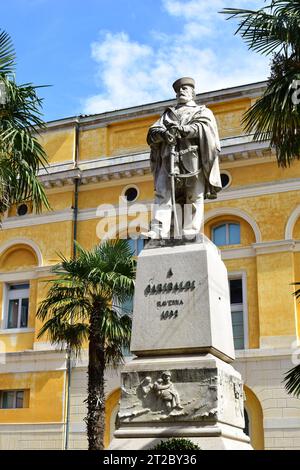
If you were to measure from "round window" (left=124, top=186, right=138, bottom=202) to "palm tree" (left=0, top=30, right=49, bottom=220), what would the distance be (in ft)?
40.3

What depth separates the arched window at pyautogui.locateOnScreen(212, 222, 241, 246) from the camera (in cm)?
2556

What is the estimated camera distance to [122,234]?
2684 cm

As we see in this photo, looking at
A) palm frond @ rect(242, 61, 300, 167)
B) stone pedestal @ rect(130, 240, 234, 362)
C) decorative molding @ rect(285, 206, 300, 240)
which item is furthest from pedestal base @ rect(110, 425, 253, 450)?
decorative molding @ rect(285, 206, 300, 240)

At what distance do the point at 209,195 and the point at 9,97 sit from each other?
22.6 ft

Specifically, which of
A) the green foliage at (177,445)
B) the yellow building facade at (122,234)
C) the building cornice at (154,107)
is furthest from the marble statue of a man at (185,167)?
the building cornice at (154,107)

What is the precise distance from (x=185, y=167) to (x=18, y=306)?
2010 centimetres

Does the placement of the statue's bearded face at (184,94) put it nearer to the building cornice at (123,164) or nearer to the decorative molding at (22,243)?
the building cornice at (123,164)

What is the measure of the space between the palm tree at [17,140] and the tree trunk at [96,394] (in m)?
5.02

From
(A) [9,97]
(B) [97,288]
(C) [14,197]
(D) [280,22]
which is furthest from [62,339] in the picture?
(D) [280,22]

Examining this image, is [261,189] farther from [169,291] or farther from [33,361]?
[169,291]

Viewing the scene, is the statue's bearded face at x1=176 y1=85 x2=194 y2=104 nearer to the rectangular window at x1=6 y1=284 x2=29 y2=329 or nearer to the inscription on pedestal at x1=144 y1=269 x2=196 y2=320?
the inscription on pedestal at x1=144 y1=269 x2=196 y2=320

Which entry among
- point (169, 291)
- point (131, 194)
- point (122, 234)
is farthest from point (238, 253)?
point (169, 291)

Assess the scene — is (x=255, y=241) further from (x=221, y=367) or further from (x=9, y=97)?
(x=221, y=367)

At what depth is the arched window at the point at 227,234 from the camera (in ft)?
83.9
